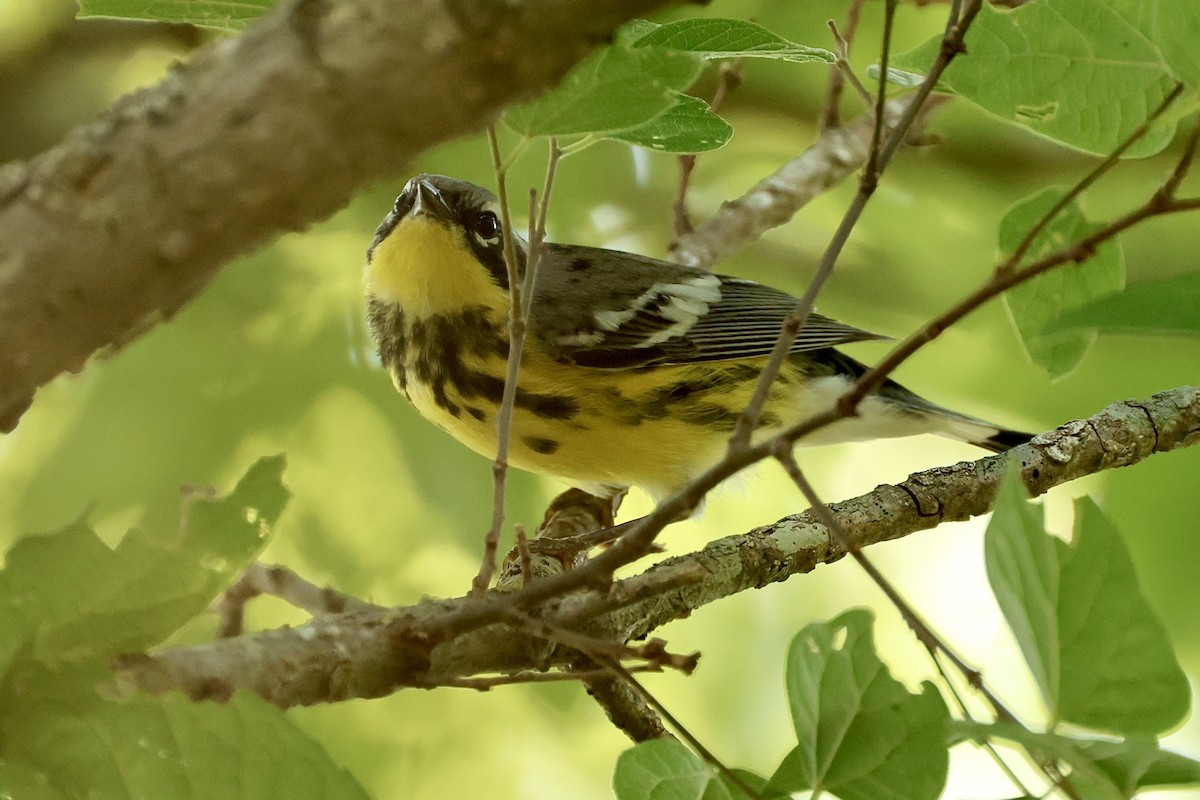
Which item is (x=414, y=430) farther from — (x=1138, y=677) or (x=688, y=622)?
(x=1138, y=677)

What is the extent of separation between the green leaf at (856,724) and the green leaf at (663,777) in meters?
0.07

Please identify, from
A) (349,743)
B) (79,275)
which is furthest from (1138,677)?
(349,743)

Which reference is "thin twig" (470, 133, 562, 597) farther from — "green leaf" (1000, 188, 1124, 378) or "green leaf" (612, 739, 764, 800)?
"green leaf" (1000, 188, 1124, 378)

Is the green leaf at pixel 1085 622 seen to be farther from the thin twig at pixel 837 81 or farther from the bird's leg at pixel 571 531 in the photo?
the thin twig at pixel 837 81

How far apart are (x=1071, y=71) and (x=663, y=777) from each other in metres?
0.92

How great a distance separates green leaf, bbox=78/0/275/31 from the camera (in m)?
1.21

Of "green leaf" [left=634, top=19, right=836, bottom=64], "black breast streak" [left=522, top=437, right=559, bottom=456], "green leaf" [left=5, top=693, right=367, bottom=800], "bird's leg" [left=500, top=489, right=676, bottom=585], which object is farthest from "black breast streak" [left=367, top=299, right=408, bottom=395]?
"green leaf" [left=5, top=693, right=367, bottom=800]

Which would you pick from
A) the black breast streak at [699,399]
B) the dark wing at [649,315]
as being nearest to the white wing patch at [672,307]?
the dark wing at [649,315]

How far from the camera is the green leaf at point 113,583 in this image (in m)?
0.87

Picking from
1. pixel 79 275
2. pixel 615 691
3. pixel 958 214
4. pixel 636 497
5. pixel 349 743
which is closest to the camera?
pixel 79 275

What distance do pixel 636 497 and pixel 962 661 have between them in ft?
7.64

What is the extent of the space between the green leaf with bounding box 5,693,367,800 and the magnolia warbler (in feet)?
5.31

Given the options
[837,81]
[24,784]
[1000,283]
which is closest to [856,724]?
[1000,283]

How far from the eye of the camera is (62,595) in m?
0.88
